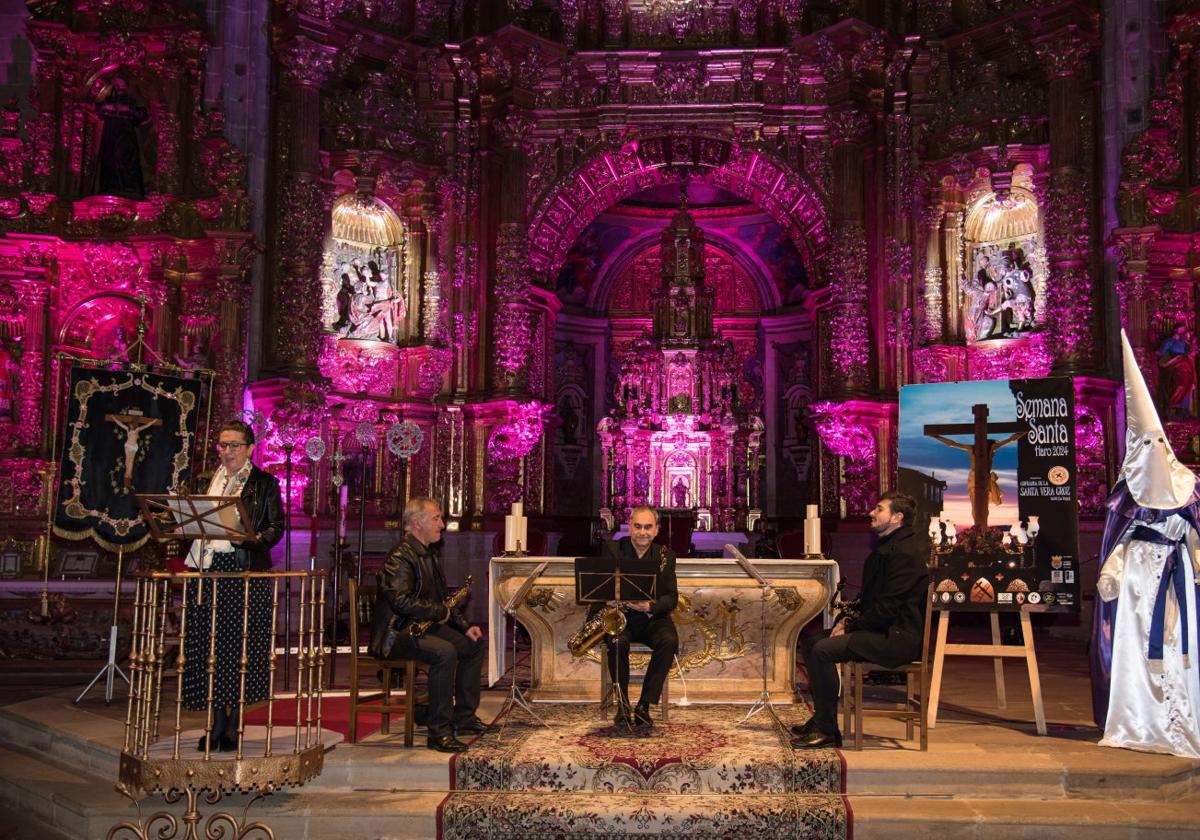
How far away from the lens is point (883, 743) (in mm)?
7328

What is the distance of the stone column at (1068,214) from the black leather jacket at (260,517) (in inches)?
415

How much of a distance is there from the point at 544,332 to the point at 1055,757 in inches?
452

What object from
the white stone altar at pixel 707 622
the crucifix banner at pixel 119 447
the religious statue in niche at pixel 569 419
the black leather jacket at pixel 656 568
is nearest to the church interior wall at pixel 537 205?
the religious statue in niche at pixel 569 419

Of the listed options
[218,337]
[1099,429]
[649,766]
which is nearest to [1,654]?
[218,337]

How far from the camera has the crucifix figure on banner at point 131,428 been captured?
9.99 metres

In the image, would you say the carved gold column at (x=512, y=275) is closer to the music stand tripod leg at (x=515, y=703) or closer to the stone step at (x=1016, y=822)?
the music stand tripod leg at (x=515, y=703)

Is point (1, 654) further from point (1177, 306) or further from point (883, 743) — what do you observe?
point (1177, 306)

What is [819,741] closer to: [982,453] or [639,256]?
[982,453]

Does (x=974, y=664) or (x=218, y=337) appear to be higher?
(x=218, y=337)

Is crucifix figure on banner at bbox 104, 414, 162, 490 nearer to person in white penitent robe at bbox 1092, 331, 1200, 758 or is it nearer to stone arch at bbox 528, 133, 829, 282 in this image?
stone arch at bbox 528, 133, 829, 282

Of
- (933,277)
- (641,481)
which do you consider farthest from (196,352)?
(933,277)

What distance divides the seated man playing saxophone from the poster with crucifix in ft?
11.1

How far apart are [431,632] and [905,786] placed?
3025 millimetres

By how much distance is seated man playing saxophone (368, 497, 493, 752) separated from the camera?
7.20m
